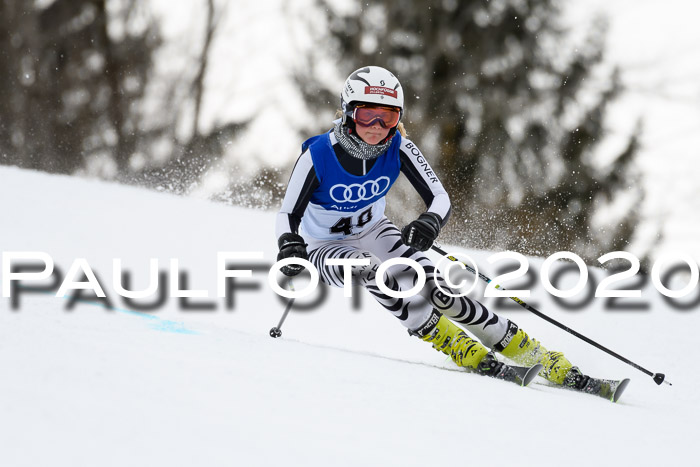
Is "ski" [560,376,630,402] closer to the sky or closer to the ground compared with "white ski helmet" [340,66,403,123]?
closer to the ground

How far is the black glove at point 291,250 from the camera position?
12.1ft

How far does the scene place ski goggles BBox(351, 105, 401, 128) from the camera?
3.83 metres

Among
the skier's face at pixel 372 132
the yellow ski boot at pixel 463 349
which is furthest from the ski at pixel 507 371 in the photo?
the skier's face at pixel 372 132

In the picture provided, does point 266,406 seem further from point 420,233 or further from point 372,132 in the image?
point 372,132

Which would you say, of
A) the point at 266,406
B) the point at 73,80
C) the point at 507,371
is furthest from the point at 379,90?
the point at 73,80

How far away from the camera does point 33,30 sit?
1862 centimetres

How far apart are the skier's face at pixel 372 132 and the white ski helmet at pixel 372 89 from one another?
112 mm

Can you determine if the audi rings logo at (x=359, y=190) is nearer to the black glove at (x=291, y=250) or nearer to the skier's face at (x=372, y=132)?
the skier's face at (x=372, y=132)

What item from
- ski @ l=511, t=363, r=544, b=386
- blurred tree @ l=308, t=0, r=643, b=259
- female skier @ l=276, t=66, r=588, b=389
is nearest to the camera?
ski @ l=511, t=363, r=544, b=386

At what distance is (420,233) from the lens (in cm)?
374

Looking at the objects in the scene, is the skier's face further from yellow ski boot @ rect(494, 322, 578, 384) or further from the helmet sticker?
yellow ski boot @ rect(494, 322, 578, 384)

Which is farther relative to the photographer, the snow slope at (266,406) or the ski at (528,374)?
the ski at (528,374)

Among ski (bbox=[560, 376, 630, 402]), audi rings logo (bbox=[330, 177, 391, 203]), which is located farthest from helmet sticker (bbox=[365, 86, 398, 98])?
ski (bbox=[560, 376, 630, 402])

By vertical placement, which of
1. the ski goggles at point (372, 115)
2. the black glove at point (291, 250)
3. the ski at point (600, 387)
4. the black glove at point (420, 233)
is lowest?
the ski at point (600, 387)
